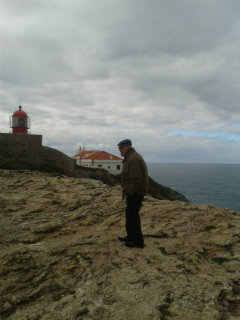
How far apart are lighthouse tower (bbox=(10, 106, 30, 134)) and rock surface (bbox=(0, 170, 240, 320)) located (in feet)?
77.5

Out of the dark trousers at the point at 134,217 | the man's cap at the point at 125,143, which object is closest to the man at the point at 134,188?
the dark trousers at the point at 134,217

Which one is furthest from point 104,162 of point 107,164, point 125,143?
point 125,143

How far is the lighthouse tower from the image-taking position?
3059cm

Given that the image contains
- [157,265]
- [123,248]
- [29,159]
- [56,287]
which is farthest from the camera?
[29,159]

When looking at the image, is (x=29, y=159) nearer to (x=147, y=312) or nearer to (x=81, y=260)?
(x=81, y=260)

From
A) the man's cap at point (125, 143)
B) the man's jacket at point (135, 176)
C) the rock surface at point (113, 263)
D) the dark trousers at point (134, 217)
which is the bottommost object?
the rock surface at point (113, 263)

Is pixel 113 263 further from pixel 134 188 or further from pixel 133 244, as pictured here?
pixel 134 188

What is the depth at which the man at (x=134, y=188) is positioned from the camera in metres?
5.73

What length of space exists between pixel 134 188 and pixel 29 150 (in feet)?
89.1

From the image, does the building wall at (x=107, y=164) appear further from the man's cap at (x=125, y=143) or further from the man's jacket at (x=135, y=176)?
the man's jacket at (x=135, y=176)

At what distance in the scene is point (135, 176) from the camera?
5734 mm

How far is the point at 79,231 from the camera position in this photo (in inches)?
279

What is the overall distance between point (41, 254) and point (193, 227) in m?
4.25

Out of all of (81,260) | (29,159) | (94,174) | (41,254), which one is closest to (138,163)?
(81,260)
